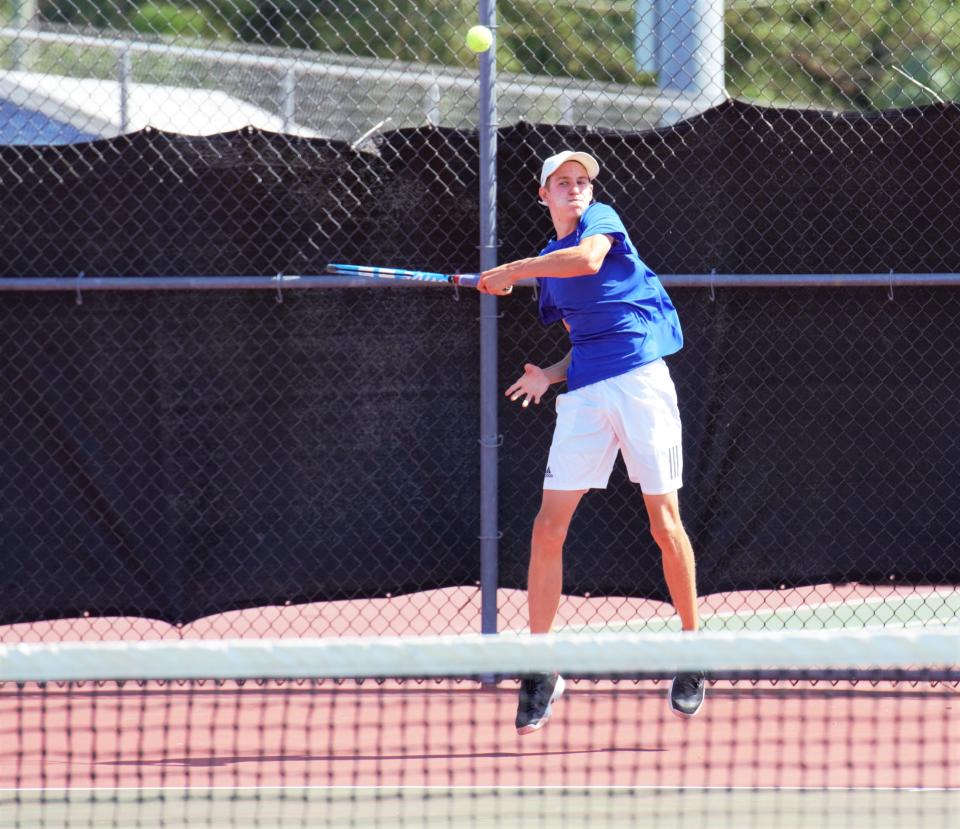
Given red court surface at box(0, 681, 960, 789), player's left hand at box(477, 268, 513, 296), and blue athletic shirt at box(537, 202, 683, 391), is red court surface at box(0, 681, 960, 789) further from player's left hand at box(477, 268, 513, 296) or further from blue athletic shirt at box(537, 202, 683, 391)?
player's left hand at box(477, 268, 513, 296)

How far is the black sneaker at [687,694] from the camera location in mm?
3857

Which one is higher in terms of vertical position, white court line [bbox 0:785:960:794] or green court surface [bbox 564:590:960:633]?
white court line [bbox 0:785:960:794]

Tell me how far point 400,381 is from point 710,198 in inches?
47.4

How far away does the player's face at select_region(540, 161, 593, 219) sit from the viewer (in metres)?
→ 4.07

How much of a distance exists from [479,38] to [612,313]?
3.37 feet

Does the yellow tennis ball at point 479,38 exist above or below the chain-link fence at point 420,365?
above

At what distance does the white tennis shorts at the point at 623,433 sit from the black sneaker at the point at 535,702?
570 millimetres

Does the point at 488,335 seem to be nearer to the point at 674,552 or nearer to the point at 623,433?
the point at 623,433

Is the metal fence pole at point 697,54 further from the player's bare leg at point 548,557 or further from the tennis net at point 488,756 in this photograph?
the tennis net at point 488,756

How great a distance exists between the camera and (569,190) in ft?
13.4

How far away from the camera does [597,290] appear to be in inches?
159

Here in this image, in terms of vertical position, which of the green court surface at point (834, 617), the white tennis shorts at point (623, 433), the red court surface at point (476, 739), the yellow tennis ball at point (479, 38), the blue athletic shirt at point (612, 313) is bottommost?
the green court surface at point (834, 617)

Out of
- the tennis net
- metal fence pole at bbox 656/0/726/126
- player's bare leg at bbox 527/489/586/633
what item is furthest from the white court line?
metal fence pole at bbox 656/0/726/126

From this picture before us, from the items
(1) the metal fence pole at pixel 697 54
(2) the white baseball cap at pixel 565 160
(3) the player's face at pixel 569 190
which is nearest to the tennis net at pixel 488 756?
(3) the player's face at pixel 569 190
